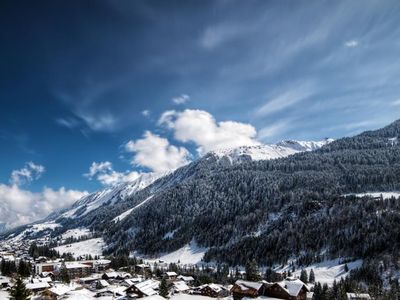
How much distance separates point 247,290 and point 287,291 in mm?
11230

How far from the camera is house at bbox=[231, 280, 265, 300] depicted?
336ft

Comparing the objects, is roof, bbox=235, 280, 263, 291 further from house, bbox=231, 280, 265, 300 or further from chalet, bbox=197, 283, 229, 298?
chalet, bbox=197, 283, 229, 298

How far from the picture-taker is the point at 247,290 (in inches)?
4072

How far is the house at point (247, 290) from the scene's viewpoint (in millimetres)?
102375

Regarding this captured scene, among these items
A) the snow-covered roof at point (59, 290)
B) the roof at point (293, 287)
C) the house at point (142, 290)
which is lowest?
the roof at point (293, 287)

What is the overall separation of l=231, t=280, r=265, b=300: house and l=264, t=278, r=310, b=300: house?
2.33 metres

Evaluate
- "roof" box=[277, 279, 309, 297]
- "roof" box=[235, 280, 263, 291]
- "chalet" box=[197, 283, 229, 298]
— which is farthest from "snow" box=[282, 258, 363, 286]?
"roof" box=[235, 280, 263, 291]

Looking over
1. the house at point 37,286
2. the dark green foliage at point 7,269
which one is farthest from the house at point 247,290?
the dark green foliage at point 7,269

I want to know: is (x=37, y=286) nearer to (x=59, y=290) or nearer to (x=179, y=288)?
(x=59, y=290)

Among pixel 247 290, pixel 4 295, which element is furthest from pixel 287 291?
pixel 4 295

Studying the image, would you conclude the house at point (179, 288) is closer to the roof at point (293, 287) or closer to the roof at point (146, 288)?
the roof at point (146, 288)

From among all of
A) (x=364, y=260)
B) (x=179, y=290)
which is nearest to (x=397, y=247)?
(x=364, y=260)

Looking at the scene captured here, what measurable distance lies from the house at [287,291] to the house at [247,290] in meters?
2.33

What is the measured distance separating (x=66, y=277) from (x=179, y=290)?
2272 inches
